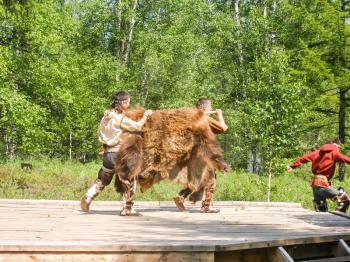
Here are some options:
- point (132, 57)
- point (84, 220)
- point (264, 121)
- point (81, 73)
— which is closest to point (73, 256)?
point (84, 220)

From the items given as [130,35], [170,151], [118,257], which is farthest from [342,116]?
[118,257]

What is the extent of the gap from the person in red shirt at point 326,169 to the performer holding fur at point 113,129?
3.55m

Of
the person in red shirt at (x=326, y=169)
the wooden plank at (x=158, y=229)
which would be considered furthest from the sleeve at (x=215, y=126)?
the person in red shirt at (x=326, y=169)

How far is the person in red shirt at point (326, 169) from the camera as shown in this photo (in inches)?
386

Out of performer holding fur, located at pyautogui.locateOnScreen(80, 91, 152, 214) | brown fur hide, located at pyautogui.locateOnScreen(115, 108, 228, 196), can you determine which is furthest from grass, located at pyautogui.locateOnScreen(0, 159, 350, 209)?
performer holding fur, located at pyautogui.locateOnScreen(80, 91, 152, 214)

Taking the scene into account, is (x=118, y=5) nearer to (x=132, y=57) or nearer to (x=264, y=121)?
(x=132, y=57)

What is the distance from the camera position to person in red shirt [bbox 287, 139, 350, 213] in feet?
32.1

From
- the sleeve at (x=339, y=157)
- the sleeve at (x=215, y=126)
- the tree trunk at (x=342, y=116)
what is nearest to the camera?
the sleeve at (x=215, y=126)

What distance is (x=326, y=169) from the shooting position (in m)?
9.91

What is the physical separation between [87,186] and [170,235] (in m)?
11.7

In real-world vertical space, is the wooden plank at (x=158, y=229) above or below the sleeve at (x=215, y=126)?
below

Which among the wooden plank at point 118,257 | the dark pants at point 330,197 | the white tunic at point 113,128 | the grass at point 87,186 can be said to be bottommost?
the grass at point 87,186

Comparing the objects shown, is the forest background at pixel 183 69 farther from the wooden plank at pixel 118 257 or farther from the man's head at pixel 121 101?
the wooden plank at pixel 118 257

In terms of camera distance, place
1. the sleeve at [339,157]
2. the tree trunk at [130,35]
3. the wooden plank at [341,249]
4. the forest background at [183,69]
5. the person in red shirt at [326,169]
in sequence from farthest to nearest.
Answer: the tree trunk at [130,35] < the forest background at [183,69] < the person in red shirt at [326,169] < the sleeve at [339,157] < the wooden plank at [341,249]
